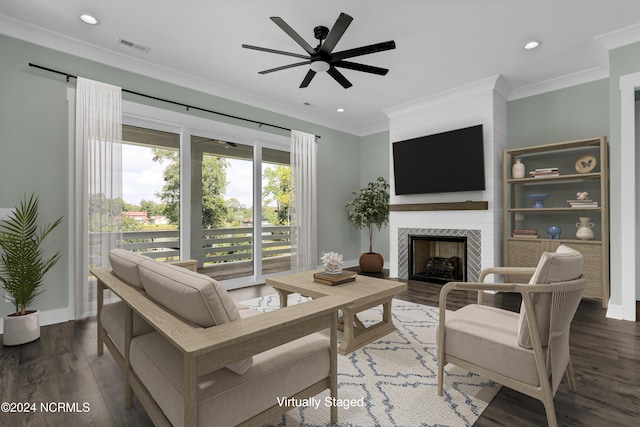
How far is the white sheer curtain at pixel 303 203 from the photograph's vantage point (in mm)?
5133

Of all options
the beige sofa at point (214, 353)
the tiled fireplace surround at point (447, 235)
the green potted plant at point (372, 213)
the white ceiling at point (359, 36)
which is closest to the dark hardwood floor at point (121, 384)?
the beige sofa at point (214, 353)

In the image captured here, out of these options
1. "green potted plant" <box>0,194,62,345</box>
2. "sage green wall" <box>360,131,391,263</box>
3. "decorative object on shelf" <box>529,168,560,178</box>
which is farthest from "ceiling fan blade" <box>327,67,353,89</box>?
"sage green wall" <box>360,131,391,263</box>

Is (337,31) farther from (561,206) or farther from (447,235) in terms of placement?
(561,206)

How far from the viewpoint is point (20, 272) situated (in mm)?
2598

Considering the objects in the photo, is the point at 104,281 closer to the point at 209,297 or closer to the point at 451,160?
the point at 209,297

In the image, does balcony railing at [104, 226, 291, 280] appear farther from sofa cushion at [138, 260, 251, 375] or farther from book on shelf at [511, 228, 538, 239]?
book on shelf at [511, 228, 538, 239]

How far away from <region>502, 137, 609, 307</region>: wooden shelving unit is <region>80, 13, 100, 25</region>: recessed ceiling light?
15.8 ft

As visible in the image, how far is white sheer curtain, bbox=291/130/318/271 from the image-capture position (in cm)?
513

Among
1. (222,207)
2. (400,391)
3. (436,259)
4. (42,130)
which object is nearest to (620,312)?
(436,259)

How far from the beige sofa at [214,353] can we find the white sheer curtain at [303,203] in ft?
11.5

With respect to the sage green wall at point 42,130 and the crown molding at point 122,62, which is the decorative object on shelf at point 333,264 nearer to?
the sage green wall at point 42,130

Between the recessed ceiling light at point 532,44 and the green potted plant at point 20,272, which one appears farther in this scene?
the recessed ceiling light at point 532,44

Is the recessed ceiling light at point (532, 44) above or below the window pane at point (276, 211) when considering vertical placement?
above

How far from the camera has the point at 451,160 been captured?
→ 14.9 feet
